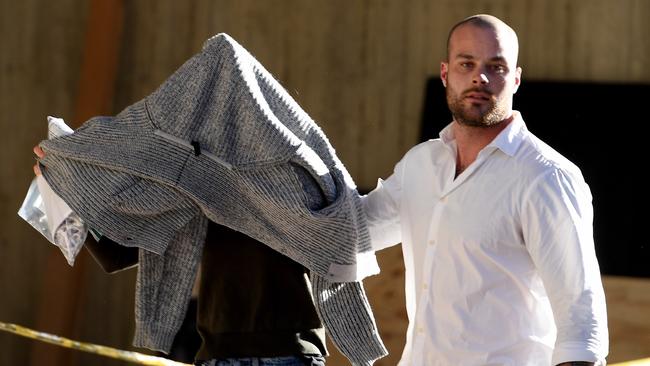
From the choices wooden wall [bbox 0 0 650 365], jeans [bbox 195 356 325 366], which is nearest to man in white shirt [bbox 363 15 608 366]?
jeans [bbox 195 356 325 366]

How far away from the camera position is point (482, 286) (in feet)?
12.3

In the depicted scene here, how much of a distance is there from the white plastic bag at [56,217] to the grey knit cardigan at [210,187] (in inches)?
2.8

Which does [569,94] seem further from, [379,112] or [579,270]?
[579,270]

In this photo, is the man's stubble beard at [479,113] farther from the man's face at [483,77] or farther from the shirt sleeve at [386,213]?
the shirt sleeve at [386,213]

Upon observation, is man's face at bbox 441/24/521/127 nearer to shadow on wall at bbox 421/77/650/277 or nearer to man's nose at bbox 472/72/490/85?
man's nose at bbox 472/72/490/85

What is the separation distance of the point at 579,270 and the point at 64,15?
263 inches

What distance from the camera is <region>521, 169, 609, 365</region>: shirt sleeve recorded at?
3.51m

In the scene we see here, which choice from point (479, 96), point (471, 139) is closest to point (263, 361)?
point (471, 139)

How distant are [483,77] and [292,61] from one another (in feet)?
18.1

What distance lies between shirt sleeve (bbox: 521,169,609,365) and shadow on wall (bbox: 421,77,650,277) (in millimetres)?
4449

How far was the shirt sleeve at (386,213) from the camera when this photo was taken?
4207 mm

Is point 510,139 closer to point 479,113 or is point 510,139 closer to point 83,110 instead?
point 479,113

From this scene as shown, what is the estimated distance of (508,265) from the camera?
12.3 ft

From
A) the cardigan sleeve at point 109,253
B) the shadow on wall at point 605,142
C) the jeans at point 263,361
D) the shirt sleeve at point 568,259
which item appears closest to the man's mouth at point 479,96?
the shirt sleeve at point 568,259
